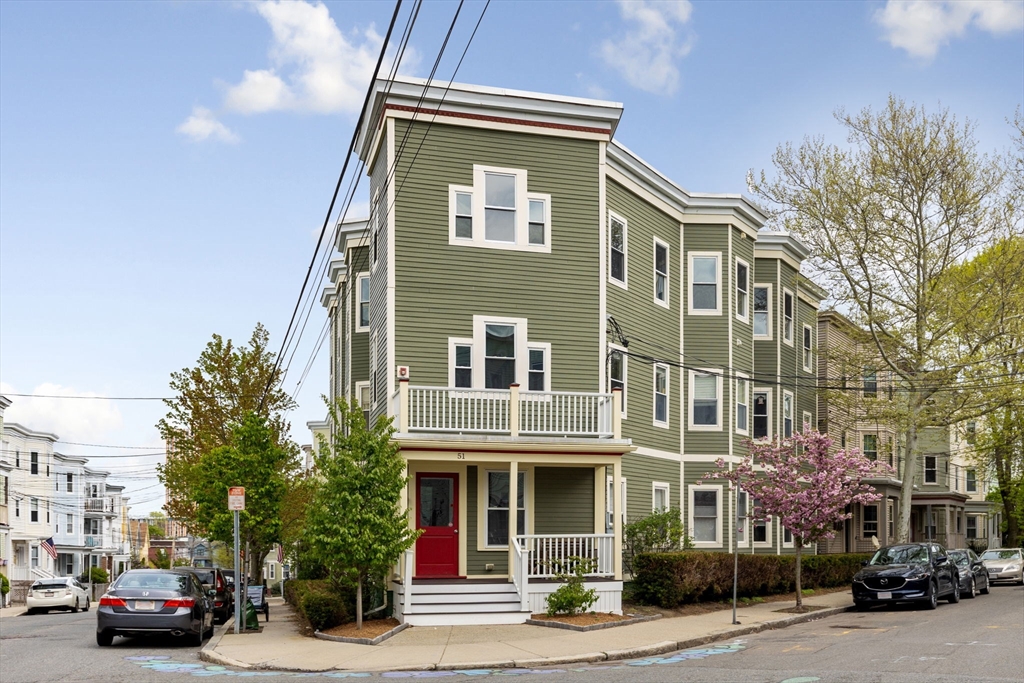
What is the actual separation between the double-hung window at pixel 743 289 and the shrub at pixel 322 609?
17011 mm

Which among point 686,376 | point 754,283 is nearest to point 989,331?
point 754,283

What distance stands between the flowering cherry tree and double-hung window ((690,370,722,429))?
20.9 feet

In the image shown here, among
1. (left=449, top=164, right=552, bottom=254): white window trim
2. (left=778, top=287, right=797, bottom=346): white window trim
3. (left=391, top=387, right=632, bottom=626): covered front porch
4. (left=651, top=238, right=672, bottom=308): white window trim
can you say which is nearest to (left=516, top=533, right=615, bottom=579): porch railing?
(left=391, top=387, right=632, bottom=626): covered front porch

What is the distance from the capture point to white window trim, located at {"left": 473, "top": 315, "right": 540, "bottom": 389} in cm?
2462

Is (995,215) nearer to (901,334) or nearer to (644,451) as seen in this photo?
(901,334)

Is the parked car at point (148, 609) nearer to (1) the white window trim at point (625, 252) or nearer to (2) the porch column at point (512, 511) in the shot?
(2) the porch column at point (512, 511)

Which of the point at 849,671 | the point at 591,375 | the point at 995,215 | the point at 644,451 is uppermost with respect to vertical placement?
the point at 995,215

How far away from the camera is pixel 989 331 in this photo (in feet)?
114

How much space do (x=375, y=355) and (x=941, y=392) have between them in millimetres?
19301

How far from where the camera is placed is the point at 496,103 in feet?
81.1

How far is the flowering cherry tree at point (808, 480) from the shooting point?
24.7m

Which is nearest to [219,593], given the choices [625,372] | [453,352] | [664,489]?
[453,352]

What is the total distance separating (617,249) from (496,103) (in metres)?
5.39

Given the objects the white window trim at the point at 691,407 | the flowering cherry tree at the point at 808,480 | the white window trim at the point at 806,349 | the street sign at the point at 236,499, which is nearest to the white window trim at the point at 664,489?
the white window trim at the point at 691,407
